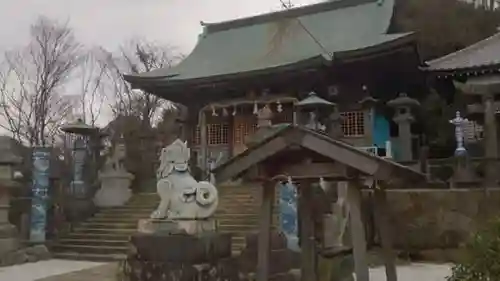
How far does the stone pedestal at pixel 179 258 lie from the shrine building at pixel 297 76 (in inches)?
364

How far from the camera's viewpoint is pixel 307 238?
7.30 metres

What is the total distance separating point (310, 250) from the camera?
7285mm

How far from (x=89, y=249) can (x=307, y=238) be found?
8.39 m

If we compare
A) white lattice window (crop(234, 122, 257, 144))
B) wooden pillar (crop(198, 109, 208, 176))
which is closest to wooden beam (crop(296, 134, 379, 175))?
wooden pillar (crop(198, 109, 208, 176))

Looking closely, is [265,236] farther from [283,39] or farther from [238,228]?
[283,39]

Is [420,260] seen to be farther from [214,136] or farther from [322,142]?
[214,136]

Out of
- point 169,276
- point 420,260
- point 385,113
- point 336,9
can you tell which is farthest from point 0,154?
point 336,9

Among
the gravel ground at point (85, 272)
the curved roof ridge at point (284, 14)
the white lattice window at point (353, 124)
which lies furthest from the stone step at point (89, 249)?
the curved roof ridge at point (284, 14)

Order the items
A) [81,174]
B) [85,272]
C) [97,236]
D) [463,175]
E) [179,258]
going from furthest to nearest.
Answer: [81,174] → [97,236] → [463,175] → [85,272] → [179,258]

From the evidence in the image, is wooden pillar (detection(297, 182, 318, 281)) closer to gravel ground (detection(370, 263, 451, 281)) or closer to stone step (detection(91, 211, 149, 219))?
gravel ground (detection(370, 263, 451, 281))

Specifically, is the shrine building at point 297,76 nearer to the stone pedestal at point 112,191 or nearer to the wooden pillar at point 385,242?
the stone pedestal at point 112,191

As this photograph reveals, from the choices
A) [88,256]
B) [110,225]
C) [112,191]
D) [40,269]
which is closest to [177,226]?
[40,269]

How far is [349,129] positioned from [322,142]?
12.6 meters

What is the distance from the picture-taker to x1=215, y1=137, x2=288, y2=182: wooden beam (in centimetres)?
643
